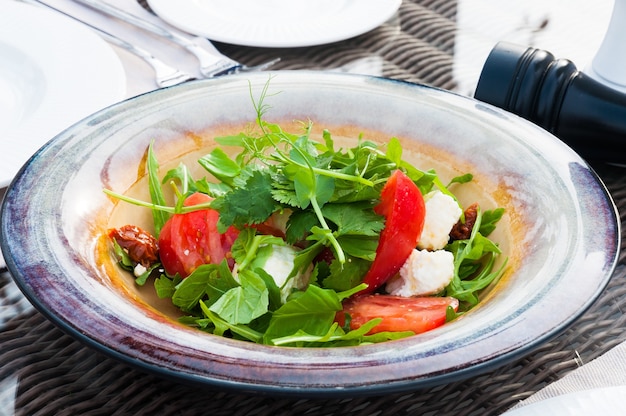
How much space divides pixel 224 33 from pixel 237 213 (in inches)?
30.3

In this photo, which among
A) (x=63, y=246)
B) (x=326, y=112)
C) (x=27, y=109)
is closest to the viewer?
(x=63, y=246)

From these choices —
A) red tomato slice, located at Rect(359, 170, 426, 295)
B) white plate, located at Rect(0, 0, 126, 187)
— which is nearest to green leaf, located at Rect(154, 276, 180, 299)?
red tomato slice, located at Rect(359, 170, 426, 295)

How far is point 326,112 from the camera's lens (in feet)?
3.72

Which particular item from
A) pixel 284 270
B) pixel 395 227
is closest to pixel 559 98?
pixel 395 227

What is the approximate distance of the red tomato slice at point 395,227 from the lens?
0.89 meters

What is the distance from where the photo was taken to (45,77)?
1.42m

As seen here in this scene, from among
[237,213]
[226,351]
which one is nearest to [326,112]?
[237,213]

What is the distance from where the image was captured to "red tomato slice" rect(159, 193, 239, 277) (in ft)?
3.04

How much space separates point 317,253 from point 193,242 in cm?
15

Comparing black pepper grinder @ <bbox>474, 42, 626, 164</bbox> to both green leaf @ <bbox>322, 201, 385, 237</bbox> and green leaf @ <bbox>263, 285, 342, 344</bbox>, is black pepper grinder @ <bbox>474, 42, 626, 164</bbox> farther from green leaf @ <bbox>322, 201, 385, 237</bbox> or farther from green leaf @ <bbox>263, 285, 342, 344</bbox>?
green leaf @ <bbox>263, 285, 342, 344</bbox>

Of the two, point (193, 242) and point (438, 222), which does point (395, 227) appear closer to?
point (438, 222)

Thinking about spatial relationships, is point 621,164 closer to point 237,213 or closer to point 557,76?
point 557,76

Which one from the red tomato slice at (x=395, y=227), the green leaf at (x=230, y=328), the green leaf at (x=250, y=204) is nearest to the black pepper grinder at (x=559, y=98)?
the red tomato slice at (x=395, y=227)

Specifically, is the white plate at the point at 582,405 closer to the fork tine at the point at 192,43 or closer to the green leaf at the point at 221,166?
the green leaf at the point at 221,166
